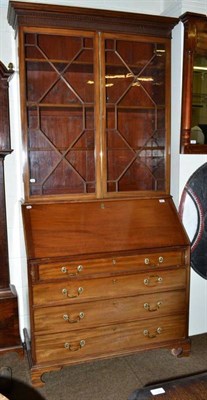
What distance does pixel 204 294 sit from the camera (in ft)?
8.32

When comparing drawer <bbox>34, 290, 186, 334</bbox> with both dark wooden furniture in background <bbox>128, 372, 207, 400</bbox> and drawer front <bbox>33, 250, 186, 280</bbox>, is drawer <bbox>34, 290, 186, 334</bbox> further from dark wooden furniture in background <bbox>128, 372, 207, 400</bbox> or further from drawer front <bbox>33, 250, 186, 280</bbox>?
dark wooden furniture in background <bbox>128, 372, 207, 400</bbox>

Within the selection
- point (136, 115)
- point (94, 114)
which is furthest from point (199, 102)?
point (94, 114)

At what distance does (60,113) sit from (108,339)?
159cm

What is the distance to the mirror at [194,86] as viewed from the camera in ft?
7.27

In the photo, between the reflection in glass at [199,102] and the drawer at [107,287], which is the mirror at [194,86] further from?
the drawer at [107,287]

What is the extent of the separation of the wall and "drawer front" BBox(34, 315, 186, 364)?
349 mm

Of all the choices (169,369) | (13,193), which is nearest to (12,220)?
(13,193)

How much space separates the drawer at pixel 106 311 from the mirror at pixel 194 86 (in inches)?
42.1

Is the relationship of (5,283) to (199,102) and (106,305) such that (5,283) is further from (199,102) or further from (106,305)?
(199,102)

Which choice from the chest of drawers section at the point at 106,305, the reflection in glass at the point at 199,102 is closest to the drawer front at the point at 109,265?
the chest of drawers section at the point at 106,305

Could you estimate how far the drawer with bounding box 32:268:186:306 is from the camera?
1961mm

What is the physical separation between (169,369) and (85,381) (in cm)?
58

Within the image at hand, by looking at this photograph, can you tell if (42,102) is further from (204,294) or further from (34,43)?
(204,294)

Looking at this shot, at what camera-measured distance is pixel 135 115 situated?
2436mm
